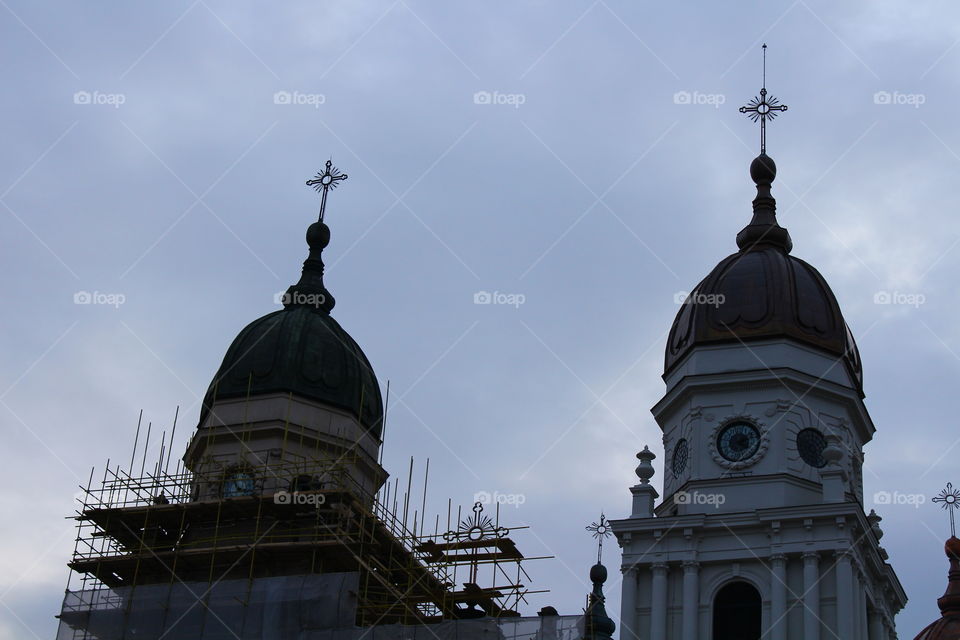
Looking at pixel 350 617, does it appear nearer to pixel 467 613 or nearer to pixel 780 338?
pixel 467 613

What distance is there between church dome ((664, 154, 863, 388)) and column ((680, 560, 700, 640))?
297 inches

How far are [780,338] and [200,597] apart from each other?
18.9 metres

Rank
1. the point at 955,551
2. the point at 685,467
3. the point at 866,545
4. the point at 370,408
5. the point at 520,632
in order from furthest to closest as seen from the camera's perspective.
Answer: the point at 955,551 → the point at 370,408 → the point at 685,467 → the point at 866,545 → the point at 520,632

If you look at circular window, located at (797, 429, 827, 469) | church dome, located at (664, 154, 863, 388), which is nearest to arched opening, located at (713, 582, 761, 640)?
circular window, located at (797, 429, 827, 469)

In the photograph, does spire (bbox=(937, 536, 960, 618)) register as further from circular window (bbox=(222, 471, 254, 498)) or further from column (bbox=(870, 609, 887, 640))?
circular window (bbox=(222, 471, 254, 498))

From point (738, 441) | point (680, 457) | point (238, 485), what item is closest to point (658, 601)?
point (680, 457)

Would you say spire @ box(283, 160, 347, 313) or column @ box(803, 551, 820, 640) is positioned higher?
spire @ box(283, 160, 347, 313)

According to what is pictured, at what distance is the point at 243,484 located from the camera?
2063 inches

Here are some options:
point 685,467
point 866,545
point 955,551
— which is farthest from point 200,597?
point 955,551

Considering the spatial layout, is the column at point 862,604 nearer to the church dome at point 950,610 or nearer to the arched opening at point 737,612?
the arched opening at point 737,612

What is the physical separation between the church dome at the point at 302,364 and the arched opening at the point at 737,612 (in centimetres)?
1350

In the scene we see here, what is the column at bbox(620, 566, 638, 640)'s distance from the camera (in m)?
49.0

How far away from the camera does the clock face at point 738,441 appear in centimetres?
5119

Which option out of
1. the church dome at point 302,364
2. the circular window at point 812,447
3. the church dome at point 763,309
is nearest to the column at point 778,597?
the circular window at point 812,447
